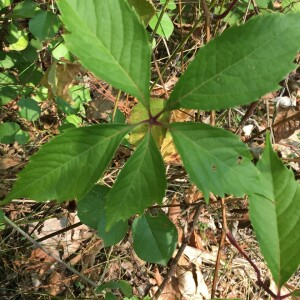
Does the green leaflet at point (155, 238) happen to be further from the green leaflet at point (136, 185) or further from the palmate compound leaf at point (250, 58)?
the palmate compound leaf at point (250, 58)

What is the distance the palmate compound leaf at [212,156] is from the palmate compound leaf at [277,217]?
0.13 meters

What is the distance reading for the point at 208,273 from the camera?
247cm

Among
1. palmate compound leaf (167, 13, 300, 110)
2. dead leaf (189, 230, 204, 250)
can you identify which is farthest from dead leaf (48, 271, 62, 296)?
palmate compound leaf (167, 13, 300, 110)

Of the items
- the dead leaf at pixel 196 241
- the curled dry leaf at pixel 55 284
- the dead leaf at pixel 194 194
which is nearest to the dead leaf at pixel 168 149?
the dead leaf at pixel 194 194

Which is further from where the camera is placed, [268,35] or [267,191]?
[267,191]

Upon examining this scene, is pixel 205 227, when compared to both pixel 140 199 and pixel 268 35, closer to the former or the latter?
pixel 140 199

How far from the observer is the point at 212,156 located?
1073 millimetres

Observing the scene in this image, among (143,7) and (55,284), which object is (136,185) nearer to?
(143,7)

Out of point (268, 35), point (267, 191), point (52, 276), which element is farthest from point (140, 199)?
point (52, 276)

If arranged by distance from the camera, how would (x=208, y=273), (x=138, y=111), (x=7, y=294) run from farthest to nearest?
(x=208, y=273) < (x=7, y=294) < (x=138, y=111)

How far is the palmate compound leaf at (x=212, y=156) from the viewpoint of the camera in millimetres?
1062

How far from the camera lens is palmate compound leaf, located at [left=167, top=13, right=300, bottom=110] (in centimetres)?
101

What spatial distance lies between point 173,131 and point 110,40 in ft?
0.92

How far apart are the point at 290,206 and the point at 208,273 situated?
1.41m
